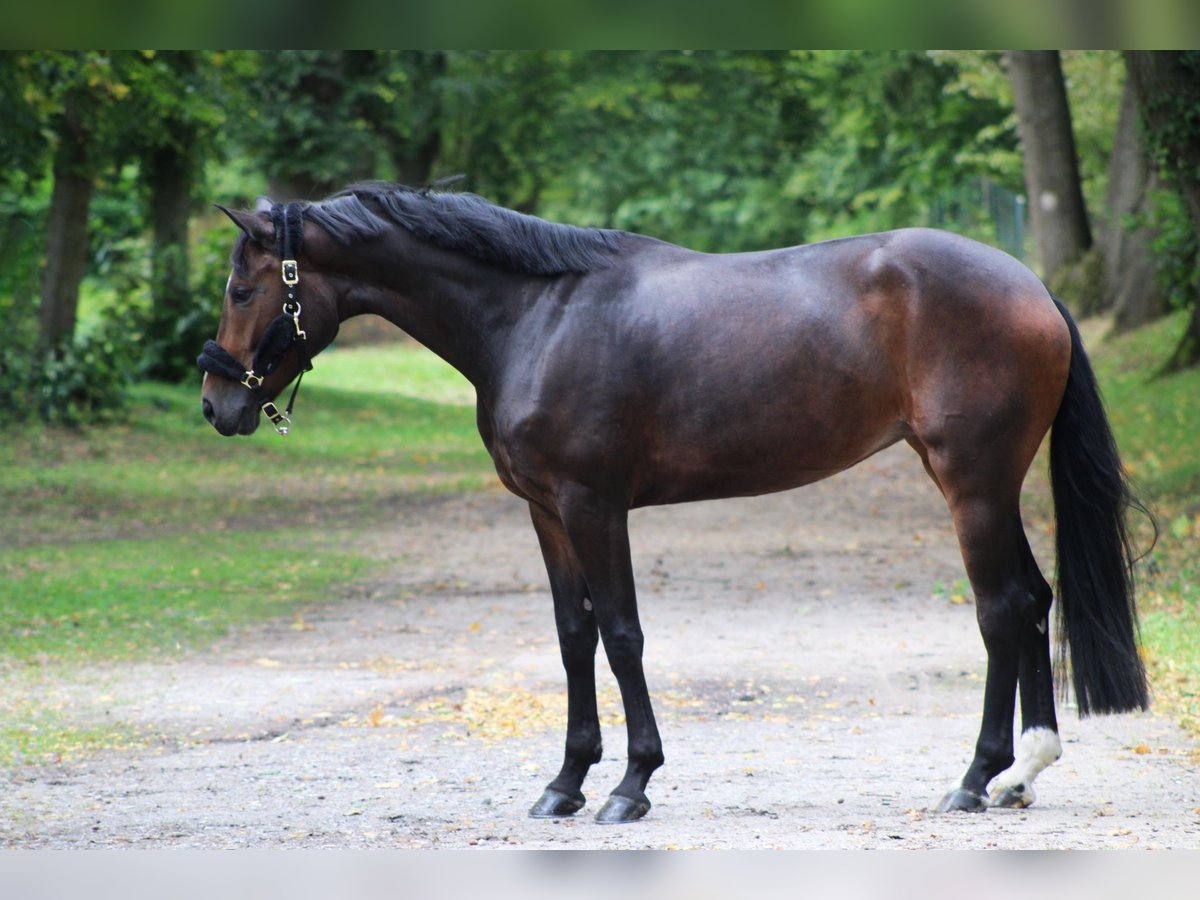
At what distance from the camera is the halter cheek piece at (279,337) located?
226 inches

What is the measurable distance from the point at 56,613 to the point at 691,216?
116 ft

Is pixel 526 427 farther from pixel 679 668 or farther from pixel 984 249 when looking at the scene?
pixel 679 668

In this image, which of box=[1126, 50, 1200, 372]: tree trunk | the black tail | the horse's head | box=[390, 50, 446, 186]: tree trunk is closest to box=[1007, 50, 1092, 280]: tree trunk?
box=[1126, 50, 1200, 372]: tree trunk

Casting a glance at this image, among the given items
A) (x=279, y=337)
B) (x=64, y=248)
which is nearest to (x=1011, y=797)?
(x=279, y=337)

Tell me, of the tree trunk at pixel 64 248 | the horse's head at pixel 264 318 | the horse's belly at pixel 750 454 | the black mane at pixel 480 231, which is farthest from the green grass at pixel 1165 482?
the tree trunk at pixel 64 248

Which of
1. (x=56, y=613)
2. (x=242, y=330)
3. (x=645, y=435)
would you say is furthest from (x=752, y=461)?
(x=56, y=613)

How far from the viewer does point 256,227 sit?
568 centimetres

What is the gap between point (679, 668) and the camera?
9.06 m

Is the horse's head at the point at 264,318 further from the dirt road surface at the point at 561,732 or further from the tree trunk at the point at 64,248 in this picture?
the tree trunk at the point at 64,248

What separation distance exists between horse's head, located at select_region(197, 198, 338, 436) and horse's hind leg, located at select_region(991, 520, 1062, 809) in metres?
2.83

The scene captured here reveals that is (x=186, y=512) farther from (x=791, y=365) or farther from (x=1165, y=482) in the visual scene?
(x=791, y=365)

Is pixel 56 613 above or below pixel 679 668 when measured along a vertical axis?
above

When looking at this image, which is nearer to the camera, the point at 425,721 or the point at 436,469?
the point at 425,721

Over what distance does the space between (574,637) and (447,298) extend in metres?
1.39
